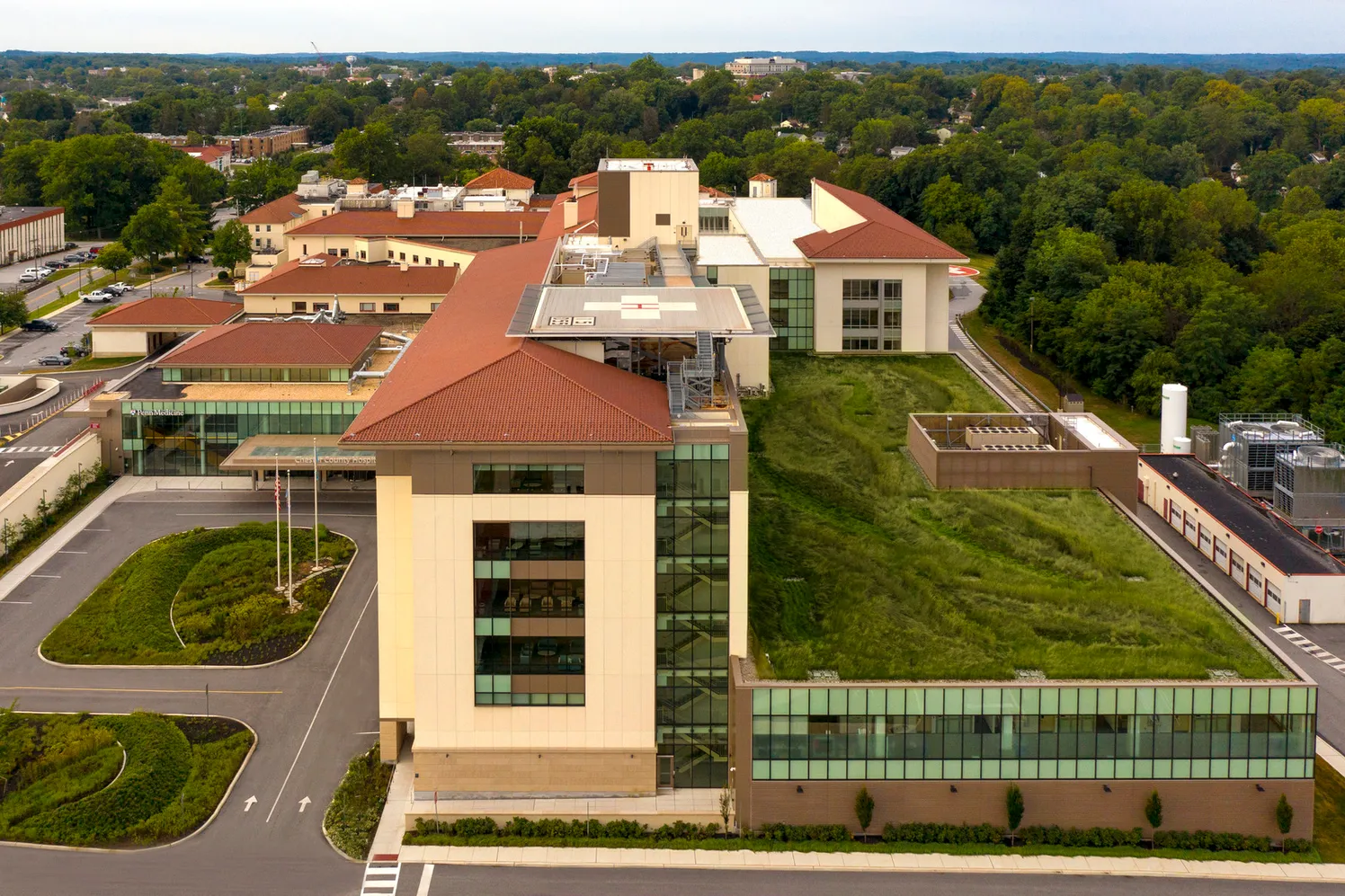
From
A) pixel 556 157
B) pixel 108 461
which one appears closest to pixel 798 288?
pixel 108 461

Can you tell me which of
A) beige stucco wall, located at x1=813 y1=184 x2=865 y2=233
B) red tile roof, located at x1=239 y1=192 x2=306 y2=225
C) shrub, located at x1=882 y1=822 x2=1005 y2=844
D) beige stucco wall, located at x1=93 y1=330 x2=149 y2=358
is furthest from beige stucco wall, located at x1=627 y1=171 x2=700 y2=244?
red tile roof, located at x1=239 y1=192 x2=306 y2=225

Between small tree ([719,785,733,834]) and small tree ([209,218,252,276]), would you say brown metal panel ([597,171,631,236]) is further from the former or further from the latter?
small tree ([209,218,252,276])

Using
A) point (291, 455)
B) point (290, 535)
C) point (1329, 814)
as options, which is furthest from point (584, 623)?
point (291, 455)

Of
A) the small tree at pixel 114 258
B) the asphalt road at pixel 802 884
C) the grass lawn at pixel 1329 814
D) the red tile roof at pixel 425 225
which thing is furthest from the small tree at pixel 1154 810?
the small tree at pixel 114 258

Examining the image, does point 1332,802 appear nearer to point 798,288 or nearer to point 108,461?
point 798,288

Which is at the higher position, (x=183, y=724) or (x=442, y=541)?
(x=442, y=541)

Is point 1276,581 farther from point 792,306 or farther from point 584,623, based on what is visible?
point 584,623

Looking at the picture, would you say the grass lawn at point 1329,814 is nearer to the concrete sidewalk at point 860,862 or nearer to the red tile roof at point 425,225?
the concrete sidewalk at point 860,862
